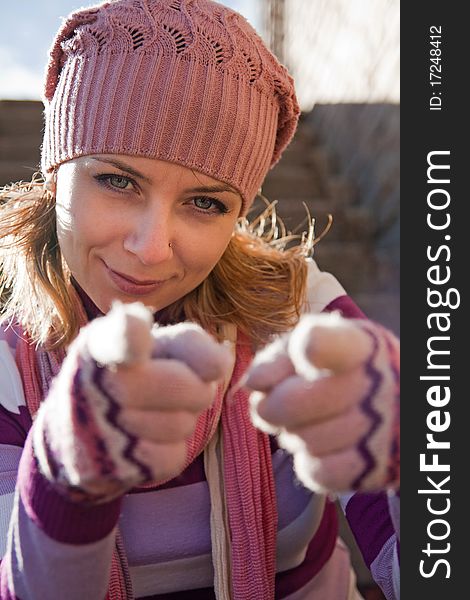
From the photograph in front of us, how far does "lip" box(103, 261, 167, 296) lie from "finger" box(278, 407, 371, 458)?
1.31 feet

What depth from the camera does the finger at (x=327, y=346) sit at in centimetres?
46

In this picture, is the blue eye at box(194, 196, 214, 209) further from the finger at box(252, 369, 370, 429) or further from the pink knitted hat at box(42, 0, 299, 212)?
the finger at box(252, 369, 370, 429)

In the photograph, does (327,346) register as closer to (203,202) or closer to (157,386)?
(157,386)

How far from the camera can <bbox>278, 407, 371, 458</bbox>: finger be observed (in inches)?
19.3

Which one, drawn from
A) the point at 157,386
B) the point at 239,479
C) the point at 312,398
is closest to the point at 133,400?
the point at 157,386

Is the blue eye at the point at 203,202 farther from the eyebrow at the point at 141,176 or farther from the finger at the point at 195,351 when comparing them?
the finger at the point at 195,351

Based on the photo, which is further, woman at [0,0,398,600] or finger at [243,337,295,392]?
woman at [0,0,398,600]

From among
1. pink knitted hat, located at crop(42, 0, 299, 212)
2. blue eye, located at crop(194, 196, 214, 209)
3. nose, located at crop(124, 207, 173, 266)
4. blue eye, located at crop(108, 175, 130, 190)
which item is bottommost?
nose, located at crop(124, 207, 173, 266)

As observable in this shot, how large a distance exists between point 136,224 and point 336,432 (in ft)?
1.34

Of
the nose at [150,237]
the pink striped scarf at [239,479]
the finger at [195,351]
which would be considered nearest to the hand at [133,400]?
the finger at [195,351]

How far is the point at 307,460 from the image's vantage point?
505 millimetres

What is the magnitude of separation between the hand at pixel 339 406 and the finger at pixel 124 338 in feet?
0.28

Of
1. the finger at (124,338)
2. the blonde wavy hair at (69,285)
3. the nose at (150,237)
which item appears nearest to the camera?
the finger at (124,338)

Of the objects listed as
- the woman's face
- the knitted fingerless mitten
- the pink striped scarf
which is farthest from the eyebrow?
the knitted fingerless mitten
